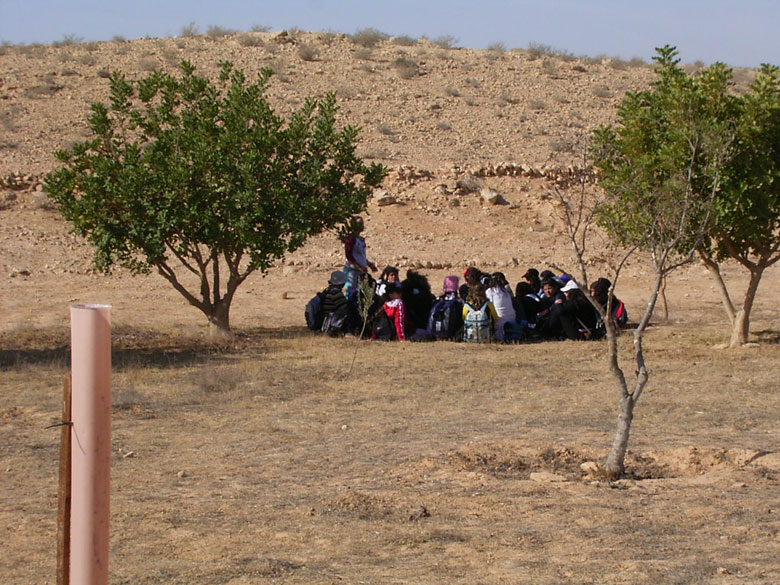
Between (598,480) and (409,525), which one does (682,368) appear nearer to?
(598,480)

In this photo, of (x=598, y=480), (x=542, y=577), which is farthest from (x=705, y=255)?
(x=542, y=577)

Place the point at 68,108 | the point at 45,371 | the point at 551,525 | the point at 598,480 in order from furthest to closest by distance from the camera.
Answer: the point at 68,108 < the point at 45,371 < the point at 598,480 < the point at 551,525

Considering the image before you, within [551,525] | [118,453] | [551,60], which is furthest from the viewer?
[551,60]

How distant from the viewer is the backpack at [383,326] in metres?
14.1

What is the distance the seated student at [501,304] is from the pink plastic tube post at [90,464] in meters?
10.5

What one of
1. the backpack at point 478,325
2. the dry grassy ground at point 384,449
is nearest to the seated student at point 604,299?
the dry grassy ground at point 384,449

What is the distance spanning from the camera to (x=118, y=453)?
8023 millimetres

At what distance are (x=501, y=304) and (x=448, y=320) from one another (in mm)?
767

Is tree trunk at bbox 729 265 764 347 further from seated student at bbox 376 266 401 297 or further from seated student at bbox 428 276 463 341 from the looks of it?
seated student at bbox 376 266 401 297

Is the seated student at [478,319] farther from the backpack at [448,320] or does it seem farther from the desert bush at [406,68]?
the desert bush at [406,68]

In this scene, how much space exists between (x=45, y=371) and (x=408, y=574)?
7.44 m

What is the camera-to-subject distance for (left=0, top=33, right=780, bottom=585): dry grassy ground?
5512 mm

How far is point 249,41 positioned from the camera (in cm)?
4109

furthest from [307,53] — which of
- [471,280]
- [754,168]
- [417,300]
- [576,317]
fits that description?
[754,168]
